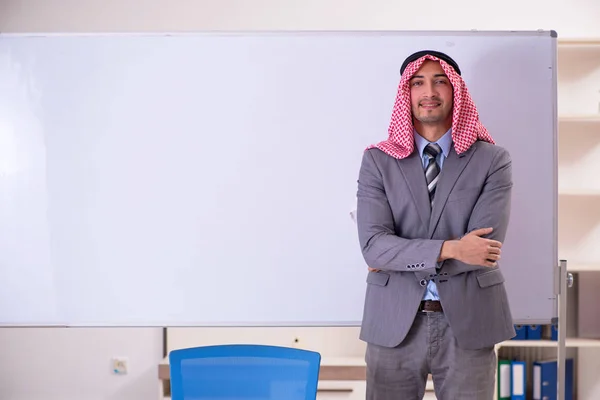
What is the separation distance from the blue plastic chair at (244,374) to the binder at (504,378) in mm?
2053

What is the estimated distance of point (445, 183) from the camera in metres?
2.08

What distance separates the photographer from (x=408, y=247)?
199cm

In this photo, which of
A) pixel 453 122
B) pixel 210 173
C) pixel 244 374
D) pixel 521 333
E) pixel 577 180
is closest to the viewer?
pixel 244 374

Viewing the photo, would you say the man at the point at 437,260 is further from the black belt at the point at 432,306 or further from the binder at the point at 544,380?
the binder at the point at 544,380

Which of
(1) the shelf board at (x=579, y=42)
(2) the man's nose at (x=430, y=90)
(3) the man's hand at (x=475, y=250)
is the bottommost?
(3) the man's hand at (x=475, y=250)

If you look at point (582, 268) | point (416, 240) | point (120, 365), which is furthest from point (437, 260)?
point (120, 365)

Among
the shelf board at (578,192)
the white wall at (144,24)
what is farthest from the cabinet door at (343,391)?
the shelf board at (578,192)

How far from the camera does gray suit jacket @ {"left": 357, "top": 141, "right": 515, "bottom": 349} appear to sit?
2018 mm

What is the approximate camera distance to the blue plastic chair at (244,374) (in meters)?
1.83

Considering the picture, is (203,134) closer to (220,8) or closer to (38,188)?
(38,188)

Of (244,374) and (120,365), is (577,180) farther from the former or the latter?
(120,365)

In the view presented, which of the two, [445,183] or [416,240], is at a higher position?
[445,183]

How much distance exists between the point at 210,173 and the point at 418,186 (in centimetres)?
87

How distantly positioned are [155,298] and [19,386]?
5.89 feet
